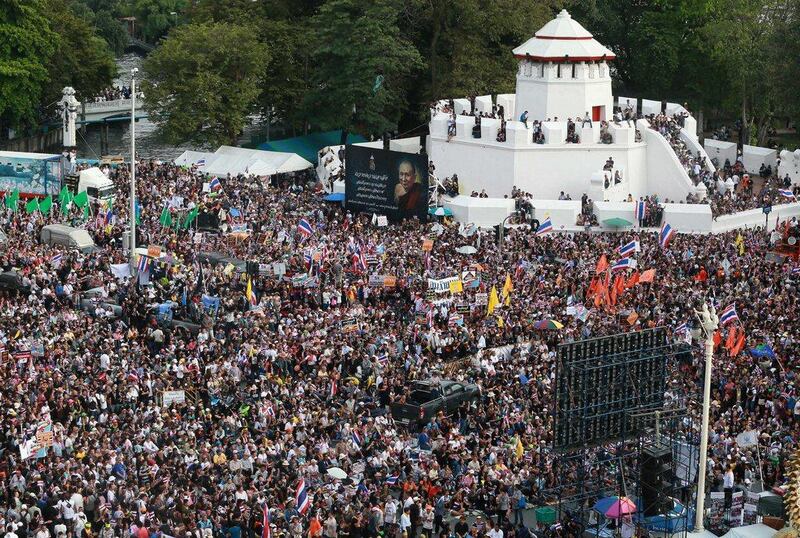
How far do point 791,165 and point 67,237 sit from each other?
29427 millimetres

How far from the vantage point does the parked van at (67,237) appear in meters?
54.7

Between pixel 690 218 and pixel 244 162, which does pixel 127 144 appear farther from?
pixel 690 218

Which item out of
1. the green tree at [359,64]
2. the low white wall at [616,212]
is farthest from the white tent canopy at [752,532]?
the green tree at [359,64]

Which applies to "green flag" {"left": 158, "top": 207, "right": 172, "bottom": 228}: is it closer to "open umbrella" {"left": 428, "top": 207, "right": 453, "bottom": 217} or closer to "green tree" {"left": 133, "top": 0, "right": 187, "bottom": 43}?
"open umbrella" {"left": 428, "top": 207, "right": 453, "bottom": 217}

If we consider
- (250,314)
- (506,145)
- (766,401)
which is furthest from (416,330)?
(506,145)

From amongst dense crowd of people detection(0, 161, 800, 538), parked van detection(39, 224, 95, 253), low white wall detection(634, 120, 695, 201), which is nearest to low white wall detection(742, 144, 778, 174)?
low white wall detection(634, 120, 695, 201)

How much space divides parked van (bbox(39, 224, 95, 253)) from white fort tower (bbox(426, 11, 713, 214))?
54.4ft

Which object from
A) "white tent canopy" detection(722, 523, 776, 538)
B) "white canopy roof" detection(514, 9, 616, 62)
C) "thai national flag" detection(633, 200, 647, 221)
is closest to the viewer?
"white tent canopy" detection(722, 523, 776, 538)

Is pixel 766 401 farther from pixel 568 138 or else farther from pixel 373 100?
pixel 373 100

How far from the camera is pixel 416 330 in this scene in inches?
1855

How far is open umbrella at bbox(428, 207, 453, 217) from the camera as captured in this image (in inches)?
2386

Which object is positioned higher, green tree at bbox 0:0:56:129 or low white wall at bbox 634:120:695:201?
green tree at bbox 0:0:56:129

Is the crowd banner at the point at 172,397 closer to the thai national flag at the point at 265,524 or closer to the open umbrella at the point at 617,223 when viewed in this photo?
the thai national flag at the point at 265,524

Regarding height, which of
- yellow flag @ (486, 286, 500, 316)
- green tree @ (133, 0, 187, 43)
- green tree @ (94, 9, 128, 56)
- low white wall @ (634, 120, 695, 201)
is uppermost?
green tree @ (133, 0, 187, 43)
